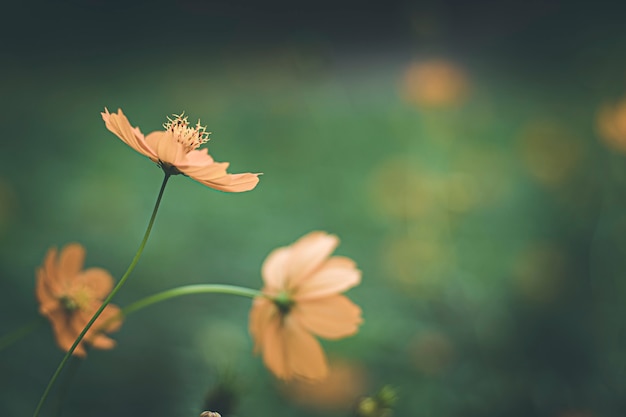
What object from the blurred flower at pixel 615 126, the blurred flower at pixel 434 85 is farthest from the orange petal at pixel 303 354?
the blurred flower at pixel 434 85

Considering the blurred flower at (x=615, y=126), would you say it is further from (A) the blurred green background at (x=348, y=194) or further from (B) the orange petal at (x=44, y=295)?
(B) the orange petal at (x=44, y=295)

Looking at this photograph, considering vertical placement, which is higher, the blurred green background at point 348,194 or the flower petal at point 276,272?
the blurred green background at point 348,194

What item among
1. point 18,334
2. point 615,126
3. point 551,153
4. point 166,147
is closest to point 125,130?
point 166,147

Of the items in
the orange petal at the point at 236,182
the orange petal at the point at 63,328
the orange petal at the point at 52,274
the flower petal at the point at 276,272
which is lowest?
the orange petal at the point at 63,328

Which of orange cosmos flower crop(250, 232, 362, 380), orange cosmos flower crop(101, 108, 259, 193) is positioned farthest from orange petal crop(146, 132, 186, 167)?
orange cosmos flower crop(250, 232, 362, 380)

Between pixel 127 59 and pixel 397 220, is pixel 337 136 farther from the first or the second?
pixel 127 59

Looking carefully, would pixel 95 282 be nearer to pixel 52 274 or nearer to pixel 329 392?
pixel 52 274
